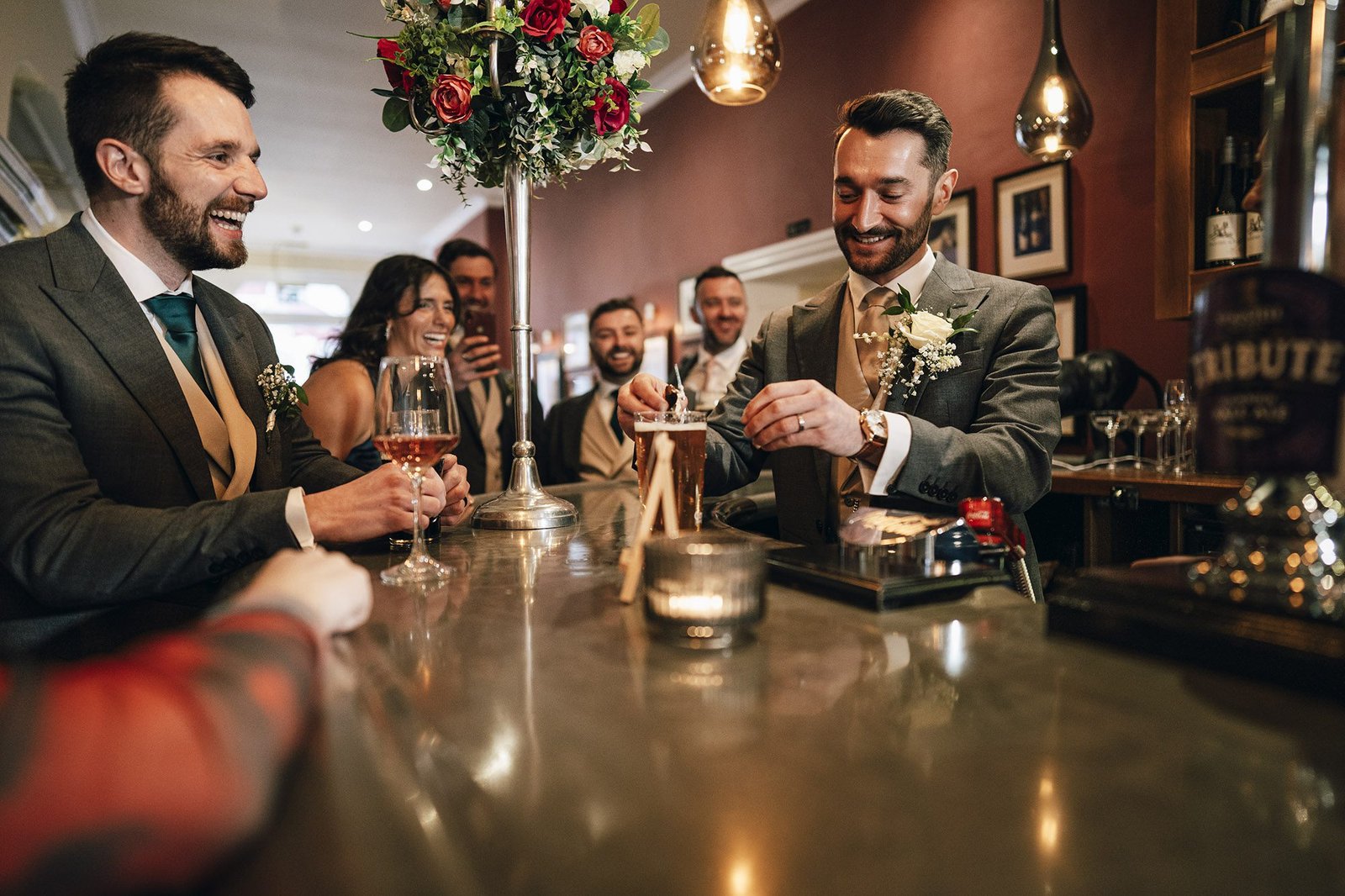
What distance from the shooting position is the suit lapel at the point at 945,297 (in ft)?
6.19

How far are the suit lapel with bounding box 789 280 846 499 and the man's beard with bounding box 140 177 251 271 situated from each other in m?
1.44

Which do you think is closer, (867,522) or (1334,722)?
(1334,722)

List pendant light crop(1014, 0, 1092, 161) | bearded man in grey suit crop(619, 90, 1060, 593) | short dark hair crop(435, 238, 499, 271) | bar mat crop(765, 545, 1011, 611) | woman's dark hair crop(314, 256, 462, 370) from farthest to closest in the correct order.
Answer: short dark hair crop(435, 238, 499, 271), woman's dark hair crop(314, 256, 462, 370), pendant light crop(1014, 0, 1092, 161), bearded man in grey suit crop(619, 90, 1060, 593), bar mat crop(765, 545, 1011, 611)

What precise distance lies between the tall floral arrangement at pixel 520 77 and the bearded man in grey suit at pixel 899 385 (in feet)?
1.97

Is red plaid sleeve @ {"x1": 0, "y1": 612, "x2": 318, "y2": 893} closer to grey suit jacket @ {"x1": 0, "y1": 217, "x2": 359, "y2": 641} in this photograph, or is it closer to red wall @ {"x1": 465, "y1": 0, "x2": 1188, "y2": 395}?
grey suit jacket @ {"x1": 0, "y1": 217, "x2": 359, "y2": 641}

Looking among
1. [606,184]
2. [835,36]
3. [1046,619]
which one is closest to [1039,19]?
[835,36]

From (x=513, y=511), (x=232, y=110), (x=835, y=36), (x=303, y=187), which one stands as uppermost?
(x=303, y=187)

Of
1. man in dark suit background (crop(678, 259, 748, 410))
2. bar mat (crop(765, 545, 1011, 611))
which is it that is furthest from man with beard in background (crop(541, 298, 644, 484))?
bar mat (crop(765, 545, 1011, 611))

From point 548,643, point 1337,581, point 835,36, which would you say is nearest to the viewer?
point 1337,581

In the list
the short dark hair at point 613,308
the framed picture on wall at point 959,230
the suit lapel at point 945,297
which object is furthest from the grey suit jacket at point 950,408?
the short dark hair at point 613,308

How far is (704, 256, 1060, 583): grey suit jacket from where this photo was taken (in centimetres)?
158

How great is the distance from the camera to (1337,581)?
641mm

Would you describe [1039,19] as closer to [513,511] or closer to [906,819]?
[513,511]

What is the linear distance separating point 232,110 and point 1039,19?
3.60 meters
